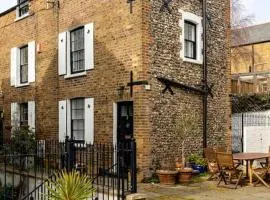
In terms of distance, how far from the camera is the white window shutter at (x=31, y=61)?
18188mm

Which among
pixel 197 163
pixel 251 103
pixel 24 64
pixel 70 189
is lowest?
pixel 197 163

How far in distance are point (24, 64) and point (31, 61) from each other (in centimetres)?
94

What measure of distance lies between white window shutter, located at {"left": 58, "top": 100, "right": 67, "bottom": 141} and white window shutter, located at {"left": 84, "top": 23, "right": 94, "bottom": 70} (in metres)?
1.95

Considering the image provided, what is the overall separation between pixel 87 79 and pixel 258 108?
9468 millimetres

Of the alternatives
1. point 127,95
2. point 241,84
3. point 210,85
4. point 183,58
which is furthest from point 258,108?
point 127,95

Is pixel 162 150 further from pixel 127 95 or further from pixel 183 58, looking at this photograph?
pixel 183 58

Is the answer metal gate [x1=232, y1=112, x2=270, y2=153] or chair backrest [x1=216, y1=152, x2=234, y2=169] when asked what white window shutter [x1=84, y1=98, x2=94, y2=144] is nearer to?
chair backrest [x1=216, y1=152, x2=234, y2=169]

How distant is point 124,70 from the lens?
13.8 meters

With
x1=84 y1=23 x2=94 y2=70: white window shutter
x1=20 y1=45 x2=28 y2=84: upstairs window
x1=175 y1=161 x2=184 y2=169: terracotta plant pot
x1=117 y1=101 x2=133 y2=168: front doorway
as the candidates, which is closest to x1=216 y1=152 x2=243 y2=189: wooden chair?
x1=175 y1=161 x2=184 y2=169: terracotta plant pot

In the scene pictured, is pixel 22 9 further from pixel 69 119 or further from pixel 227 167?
pixel 227 167

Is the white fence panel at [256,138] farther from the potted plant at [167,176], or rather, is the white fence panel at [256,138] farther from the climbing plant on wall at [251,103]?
the potted plant at [167,176]

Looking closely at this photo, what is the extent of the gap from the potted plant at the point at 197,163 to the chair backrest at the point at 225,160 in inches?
97.2

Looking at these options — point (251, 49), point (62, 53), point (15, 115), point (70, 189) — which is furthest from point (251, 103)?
point (251, 49)

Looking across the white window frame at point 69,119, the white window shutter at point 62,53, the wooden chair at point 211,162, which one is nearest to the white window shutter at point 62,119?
the white window frame at point 69,119
